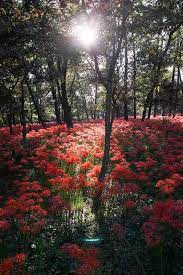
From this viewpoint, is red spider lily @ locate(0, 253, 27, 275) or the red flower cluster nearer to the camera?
red spider lily @ locate(0, 253, 27, 275)

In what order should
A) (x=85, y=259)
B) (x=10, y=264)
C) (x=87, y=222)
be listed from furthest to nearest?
(x=87, y=222)
(x=85, y=259)
(x=10, y=264)

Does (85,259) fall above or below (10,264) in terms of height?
below

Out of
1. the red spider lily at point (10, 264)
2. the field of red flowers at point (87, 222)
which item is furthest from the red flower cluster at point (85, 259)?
the red spider lily at point (10, 264)

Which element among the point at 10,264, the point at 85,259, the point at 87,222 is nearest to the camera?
the point at 10,264

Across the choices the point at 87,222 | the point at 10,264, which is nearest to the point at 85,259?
the point at 10,264

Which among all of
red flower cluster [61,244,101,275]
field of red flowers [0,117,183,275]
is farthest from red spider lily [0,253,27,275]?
red flower cluster [61,244,101,275]

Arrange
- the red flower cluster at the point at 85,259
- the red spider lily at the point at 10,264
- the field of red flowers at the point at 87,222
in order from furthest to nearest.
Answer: the field of red flowers at the point at 87,222 → the red flower cluster at the point at 85,259 → the red spider lily at the point at 10,264

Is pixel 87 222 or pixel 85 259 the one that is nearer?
pixel 85 259

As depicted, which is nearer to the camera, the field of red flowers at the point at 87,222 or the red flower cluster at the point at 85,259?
the red flower cluster at the point at 85,259

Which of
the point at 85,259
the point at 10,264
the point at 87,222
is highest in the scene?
the point at 10,264

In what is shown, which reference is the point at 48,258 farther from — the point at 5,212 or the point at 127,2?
the point at 127,2

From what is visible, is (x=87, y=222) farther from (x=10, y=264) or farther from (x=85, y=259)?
(x=10, y=264)

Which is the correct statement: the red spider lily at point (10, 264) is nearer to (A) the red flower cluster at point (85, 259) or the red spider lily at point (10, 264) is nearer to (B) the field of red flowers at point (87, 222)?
(B) the field of red flowers at point (87, 222)

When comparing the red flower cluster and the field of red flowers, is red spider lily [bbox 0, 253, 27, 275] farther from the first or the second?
the red flower cluster
